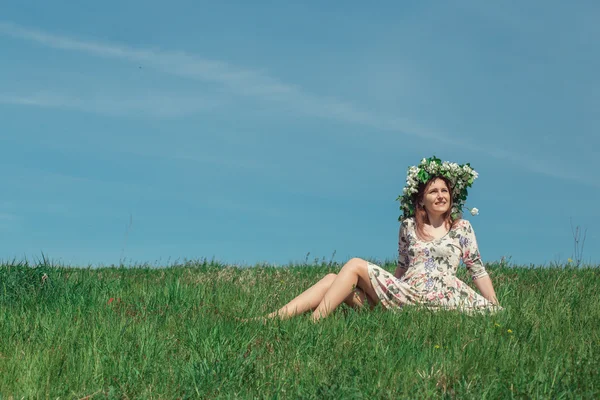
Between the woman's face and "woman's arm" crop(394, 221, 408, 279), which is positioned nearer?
the woman's face

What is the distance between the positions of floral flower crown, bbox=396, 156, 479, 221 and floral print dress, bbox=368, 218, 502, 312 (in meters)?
0.31

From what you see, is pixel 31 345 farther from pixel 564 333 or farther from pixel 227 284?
pixel 564 333

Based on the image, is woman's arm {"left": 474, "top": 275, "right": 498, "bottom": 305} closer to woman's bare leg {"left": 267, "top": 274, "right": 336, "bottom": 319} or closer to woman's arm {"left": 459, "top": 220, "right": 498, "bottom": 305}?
woman's arm {"left": 459, "top": 220, "right": 498, "bottom": 305}

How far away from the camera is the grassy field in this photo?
4.39 metres

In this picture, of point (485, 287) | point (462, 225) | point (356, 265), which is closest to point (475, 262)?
point (485, 287)

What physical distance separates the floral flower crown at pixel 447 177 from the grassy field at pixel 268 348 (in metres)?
1.40

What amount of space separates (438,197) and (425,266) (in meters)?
0.87

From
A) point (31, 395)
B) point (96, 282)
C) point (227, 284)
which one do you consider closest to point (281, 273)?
point (227, 284)

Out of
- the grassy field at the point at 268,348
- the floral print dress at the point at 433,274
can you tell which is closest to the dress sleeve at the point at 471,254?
the floral print dress at the point at 433,274

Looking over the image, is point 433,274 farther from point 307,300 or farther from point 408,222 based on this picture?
point 307,300

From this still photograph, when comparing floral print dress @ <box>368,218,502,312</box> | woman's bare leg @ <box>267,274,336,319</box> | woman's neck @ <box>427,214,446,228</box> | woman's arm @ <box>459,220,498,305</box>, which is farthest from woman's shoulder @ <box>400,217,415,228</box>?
woman's bare leg @ <box>267,274,336,319</box>

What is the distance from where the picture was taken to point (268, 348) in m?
5.52

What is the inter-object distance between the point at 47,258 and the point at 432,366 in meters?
7.02

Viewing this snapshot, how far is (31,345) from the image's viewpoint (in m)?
5.71
